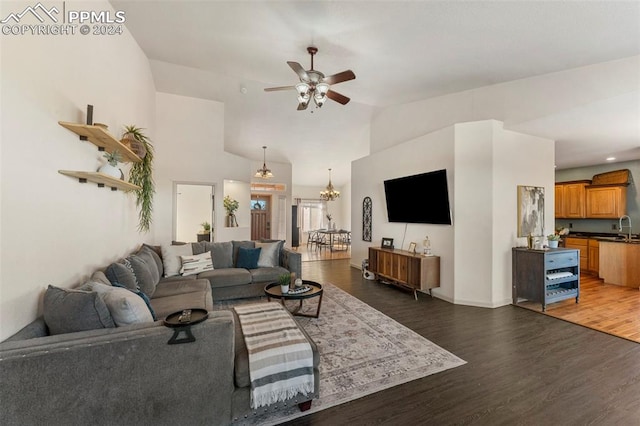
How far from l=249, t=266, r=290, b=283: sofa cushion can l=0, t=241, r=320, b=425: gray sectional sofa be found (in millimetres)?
2278

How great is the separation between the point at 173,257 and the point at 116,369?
9.61ft

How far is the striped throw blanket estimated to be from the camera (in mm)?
1726

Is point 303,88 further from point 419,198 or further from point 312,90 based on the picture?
point 419,198

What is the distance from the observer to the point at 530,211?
14.1ft

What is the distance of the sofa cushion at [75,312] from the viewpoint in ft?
5.28

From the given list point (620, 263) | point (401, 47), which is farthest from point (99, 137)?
point (620, 263)

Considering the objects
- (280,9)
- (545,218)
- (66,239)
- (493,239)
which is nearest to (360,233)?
(493,239)

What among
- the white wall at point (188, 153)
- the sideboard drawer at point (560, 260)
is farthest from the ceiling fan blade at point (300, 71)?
the sideboard drawer at point (560, 260)

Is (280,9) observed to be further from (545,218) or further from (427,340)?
(545,218)

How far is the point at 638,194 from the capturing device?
5648 millimetres

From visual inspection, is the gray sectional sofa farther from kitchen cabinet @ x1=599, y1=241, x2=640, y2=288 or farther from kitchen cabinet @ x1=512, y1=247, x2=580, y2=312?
kitchen cabinet @ x1=599, y1=241, x2=640, y2=288

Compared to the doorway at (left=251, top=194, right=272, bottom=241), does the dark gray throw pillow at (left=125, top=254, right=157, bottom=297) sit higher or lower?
lower

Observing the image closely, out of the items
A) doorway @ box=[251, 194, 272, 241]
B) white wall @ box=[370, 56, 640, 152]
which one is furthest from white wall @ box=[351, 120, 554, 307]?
doorway @ box=[251, 194, 272, 241]

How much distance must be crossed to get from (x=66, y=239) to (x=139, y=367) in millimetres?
1385
